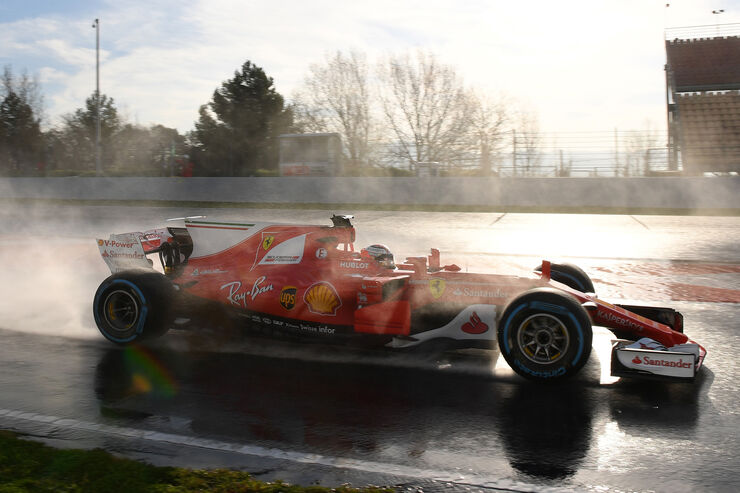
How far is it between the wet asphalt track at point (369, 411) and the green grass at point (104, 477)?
0.56ft

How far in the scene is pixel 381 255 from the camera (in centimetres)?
652

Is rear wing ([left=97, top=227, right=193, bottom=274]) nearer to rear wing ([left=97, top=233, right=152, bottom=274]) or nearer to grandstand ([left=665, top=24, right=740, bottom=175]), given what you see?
rear wing ([left=97, top=233, right=152, bottom=274])

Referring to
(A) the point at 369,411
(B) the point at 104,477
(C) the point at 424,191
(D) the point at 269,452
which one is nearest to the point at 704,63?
(C) the point at 424,191

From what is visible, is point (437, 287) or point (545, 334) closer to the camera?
point (545, 334)

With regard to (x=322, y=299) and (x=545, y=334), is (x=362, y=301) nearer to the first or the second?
(x=322, y=299)

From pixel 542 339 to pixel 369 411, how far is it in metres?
1.48

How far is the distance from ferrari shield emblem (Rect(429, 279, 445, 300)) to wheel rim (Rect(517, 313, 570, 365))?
0.86 meters

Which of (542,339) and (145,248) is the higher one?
(145,248)

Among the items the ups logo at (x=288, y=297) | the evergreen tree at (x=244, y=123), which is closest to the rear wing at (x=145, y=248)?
the ups logo at (x=288, y=297)

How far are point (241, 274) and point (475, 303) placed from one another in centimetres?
230

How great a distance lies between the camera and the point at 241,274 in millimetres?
6332

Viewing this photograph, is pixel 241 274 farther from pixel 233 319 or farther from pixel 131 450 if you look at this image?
pixel 131 450

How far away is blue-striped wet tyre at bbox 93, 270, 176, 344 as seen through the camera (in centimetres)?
616

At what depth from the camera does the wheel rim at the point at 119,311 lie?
6282mm
